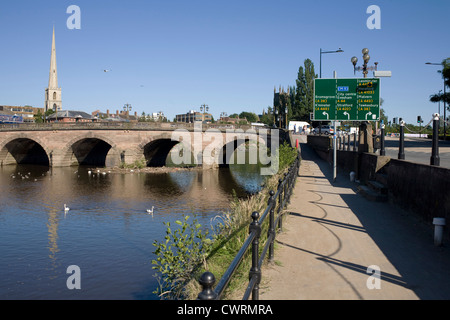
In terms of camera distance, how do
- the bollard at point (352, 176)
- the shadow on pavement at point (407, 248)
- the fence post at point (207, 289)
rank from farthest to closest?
the bollard at point (352, 176), the shadow on pavement at point (407, 248), the fence post at point (207, 289)

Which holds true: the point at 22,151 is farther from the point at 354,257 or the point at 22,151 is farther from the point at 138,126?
the point at 354,257

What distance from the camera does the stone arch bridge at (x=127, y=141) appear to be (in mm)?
43969

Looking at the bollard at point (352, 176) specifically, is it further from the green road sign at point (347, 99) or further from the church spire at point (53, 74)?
the church spire at point (53, 74)

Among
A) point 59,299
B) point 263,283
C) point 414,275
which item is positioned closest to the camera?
point 263,283

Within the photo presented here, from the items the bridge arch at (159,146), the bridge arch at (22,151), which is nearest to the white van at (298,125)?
the bridge arch at (159,146)

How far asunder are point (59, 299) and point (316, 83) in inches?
562

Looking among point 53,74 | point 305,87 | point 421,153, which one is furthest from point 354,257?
point 53,74

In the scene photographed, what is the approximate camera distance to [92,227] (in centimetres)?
1739

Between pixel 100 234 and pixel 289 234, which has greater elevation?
pixel 289 234

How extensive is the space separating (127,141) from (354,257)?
40629 mm

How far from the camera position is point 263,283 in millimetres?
5531

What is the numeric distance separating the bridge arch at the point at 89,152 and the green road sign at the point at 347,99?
1216 inches
